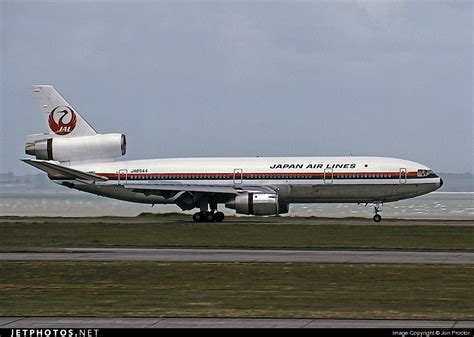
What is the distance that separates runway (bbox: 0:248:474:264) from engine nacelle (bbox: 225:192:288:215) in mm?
22577

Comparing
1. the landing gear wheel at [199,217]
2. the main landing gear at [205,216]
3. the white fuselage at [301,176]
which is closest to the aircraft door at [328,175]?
the white fuselage at [301,176]

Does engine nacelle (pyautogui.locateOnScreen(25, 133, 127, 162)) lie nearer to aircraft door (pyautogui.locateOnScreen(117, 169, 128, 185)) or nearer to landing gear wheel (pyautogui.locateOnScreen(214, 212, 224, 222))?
aircraft door (pyautogui.locateOnScreen(117, 169, 128, 185))

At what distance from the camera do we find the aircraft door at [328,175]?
6247cm

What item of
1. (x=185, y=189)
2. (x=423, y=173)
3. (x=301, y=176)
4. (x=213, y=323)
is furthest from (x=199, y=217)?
(x=213, y=323)

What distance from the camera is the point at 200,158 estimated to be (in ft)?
218

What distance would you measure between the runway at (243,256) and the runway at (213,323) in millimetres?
13618

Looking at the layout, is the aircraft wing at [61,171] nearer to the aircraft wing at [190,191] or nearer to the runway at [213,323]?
the aircraft wing at [190,191]

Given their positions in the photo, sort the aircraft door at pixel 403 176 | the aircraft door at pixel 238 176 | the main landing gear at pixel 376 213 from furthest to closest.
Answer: the aircraft door at pixel 238 176 < the main landing gear at pixel 376 213 < the aircraft door at pixel 403 176

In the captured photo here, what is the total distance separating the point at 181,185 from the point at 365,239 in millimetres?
20918

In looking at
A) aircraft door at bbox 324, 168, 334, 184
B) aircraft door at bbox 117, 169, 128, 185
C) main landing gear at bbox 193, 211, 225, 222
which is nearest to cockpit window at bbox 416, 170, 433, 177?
aircraft door at bbox 324, 168, 334, 184

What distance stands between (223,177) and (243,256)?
2916cm

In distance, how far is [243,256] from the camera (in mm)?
35531

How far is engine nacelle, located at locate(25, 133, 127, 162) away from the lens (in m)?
67.9

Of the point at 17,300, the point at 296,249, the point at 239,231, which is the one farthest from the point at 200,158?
the point at 17,300
